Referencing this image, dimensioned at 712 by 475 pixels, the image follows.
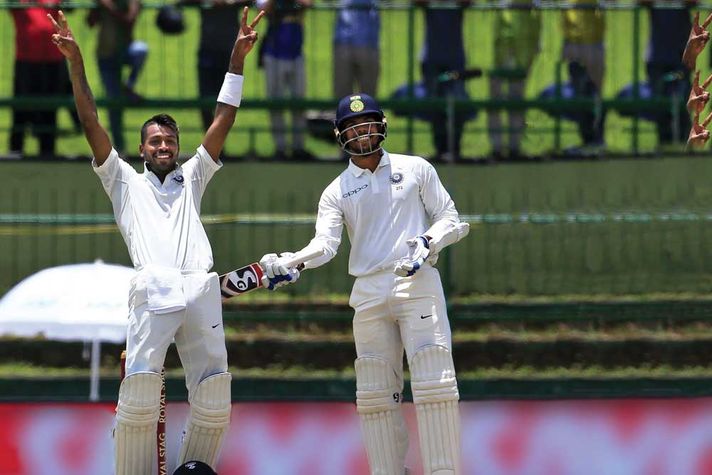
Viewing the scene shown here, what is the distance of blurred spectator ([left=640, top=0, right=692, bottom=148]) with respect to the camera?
10.9 meters

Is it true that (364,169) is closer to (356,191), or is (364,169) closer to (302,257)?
(356,191)

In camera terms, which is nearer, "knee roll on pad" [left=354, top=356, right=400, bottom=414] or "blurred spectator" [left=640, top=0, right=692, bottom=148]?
"knee roll on pad" [left=354, top=356, right=400, bottom=414]

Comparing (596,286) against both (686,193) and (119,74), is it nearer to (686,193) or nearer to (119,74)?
(686,193)

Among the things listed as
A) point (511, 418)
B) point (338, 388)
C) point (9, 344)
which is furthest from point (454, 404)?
point (9, 344)

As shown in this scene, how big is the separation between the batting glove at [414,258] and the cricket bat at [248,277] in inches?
17.1

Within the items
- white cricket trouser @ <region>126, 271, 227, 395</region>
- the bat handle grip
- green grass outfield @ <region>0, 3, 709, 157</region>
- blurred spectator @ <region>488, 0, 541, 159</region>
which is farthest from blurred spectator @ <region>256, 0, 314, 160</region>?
white cricket trouser @ <region>126, 271, 227, 395</region>

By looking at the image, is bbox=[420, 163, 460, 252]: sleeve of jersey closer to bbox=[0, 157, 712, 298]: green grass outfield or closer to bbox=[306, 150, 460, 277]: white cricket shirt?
bbox=[306, 150, 460, 277]: white cricket shirt

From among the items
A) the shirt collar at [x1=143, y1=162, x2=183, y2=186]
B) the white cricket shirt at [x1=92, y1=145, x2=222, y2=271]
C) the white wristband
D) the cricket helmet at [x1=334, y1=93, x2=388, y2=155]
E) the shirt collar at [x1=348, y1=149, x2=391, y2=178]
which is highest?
the white wristband

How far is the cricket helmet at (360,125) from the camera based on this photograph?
677cm

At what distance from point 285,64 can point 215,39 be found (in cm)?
59

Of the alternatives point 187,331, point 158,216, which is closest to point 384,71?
point 158,216

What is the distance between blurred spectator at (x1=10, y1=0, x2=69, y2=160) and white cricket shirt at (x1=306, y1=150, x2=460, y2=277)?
5145mm

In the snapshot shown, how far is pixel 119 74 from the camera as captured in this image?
455 inches

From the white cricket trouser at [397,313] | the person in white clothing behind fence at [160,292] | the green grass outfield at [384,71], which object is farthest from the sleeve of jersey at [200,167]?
the green grass outfield at [384,71]
